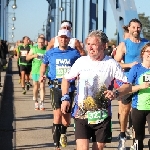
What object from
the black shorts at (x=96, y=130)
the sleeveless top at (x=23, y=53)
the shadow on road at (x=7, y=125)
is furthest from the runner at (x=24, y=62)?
the black shorts at (x=96, y=130)

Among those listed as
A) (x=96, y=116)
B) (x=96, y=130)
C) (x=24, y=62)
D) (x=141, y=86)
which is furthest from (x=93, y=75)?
(x=24, y=62)

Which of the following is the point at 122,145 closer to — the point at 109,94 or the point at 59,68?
the point at 59,68

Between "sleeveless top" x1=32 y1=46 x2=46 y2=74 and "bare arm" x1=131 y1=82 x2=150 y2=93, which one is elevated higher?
"sleeveless top" x1=32 y1=46 x2=46 y2=74

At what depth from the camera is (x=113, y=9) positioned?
16812 millimetres

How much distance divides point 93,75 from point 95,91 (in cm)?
16

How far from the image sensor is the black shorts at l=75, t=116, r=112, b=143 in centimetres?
582

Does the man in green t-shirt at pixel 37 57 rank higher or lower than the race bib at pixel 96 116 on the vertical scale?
higher

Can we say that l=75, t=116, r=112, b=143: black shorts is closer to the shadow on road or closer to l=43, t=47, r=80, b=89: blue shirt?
l=43, t=47, r=80, b=89: blue shirt

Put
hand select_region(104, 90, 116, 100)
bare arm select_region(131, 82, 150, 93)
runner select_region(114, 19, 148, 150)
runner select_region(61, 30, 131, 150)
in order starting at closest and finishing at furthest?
hand select_region(104, 90, 116, 100) < runner select_region(61, 30, 131, 150) < bare arm select_region(131, 82, 150, 93) < runner select_region(114, 19, 148, 150)

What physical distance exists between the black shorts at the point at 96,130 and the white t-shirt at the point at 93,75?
0.21 m

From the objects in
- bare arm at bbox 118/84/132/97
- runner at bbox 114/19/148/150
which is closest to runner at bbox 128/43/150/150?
bare arm at bbox 118/84/132/97

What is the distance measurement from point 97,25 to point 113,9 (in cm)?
1267

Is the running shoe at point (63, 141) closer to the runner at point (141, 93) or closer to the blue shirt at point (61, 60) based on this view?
the blue shirt at point (61, 60)

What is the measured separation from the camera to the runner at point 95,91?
5.73 m
